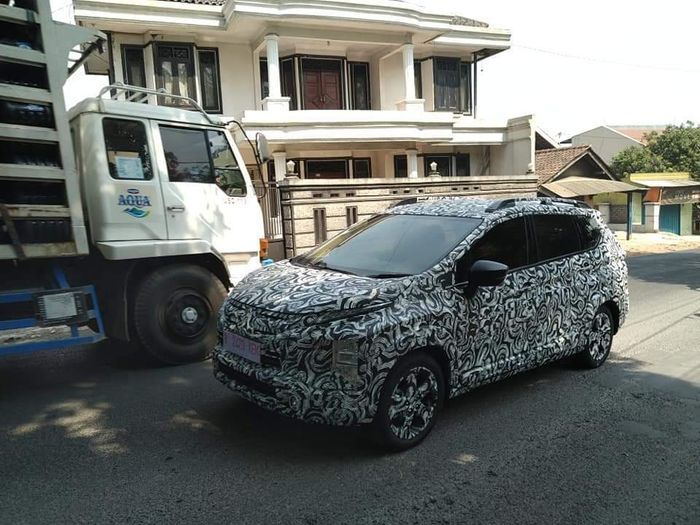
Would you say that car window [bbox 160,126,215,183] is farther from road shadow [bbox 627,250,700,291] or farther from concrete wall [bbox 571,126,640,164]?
concrete wall [bbox 571,126,640,164]

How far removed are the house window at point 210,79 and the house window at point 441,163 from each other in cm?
828

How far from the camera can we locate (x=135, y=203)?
5.56 metres

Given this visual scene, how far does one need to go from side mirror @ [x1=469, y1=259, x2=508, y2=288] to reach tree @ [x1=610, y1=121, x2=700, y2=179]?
122 ft

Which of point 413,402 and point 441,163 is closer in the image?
point 413,402

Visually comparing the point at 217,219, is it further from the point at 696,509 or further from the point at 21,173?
the point at 696,509

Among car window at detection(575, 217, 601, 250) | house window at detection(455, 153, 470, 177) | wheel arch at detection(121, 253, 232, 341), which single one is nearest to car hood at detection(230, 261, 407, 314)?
wheel arch at detection(121, 253, 232, 341)

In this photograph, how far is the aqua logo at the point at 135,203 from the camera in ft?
18.0

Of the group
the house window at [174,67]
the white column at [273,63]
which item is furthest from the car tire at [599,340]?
the house window at [174,67]

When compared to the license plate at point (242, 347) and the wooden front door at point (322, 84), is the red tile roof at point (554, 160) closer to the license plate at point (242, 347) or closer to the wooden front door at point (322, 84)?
the wooden front door at point (322, 84)

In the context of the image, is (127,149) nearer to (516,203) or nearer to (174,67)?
(516,203)

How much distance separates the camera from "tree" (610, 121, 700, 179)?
3632 cm

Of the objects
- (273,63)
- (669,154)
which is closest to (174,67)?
(273,63)

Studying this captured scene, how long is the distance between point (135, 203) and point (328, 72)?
48.6ft

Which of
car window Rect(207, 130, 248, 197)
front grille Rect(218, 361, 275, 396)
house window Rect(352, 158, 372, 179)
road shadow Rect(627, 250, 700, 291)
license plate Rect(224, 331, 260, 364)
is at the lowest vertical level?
road shadow Rect(627, 250, 700, 291)
